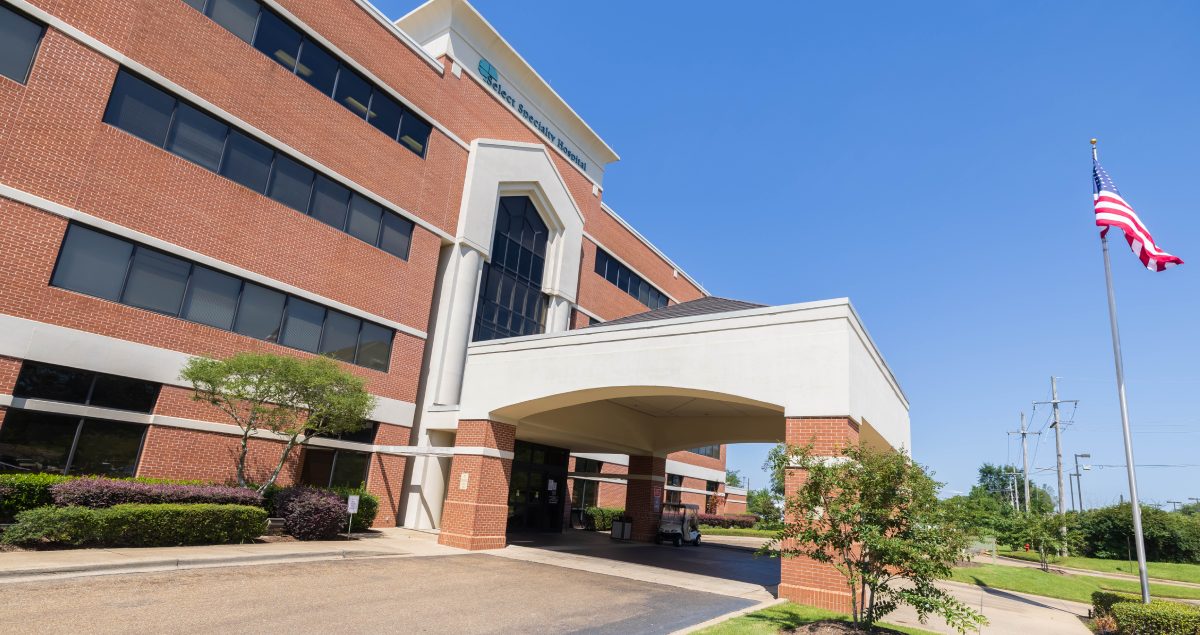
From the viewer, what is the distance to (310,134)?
67.8 ft

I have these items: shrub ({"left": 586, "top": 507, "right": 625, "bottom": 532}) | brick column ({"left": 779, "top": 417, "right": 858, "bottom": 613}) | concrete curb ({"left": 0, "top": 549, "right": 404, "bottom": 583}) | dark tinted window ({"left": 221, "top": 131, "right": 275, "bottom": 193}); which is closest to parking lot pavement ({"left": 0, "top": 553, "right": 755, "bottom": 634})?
concrete curb ({"left": 0, "top": 549, "right": 404, "bottom": 583})

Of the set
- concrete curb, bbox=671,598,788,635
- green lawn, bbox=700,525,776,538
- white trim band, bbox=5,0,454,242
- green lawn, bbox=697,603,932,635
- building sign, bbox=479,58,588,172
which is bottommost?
green lawn, bbox=700,525,776,538

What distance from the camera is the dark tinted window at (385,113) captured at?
23.1 meters

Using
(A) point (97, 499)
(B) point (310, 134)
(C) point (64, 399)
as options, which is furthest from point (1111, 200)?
(C) point (64, 399)

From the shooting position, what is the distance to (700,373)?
611 inches

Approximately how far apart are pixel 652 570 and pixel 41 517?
13058mm

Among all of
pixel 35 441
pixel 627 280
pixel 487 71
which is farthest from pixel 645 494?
pixel 35 441

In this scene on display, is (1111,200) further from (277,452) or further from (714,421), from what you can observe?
(277,452)

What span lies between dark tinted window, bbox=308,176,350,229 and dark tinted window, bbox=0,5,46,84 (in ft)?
24.5

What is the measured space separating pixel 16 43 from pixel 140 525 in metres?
11.1

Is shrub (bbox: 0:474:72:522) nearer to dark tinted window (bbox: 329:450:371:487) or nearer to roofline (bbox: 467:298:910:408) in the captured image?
dark tinted window (bbox: 329:450:371:487)

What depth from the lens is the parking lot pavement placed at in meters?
8.02

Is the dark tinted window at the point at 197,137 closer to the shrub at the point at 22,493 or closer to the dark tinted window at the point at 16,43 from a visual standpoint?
the dark tinted window at the point at 16,43

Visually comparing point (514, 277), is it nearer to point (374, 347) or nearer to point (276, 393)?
point (374, 347)
